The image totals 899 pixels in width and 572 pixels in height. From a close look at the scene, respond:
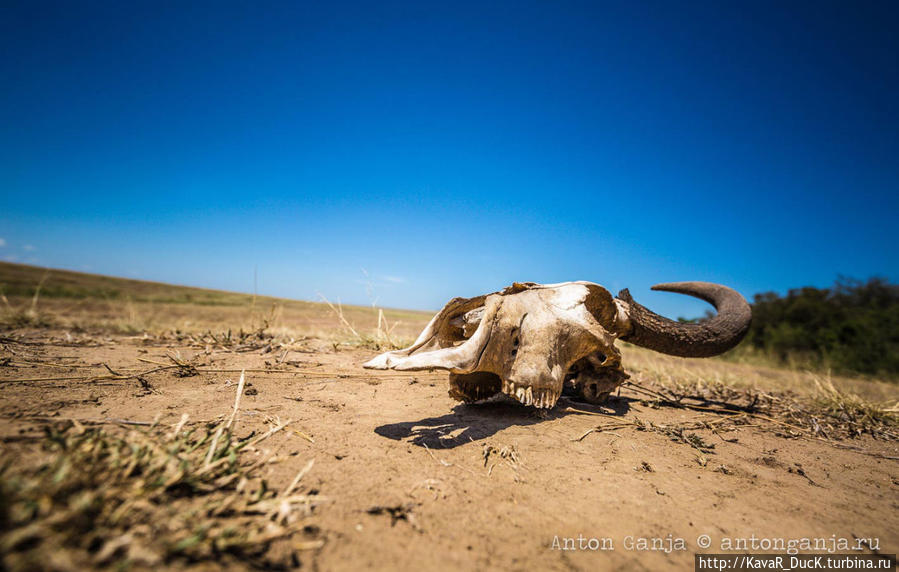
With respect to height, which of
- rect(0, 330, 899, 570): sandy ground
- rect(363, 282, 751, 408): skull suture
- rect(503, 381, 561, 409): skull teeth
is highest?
rect(363, 282, 751, 408): skull suture

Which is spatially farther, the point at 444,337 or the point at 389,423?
the point at 444,337

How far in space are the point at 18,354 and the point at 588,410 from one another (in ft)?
15.7

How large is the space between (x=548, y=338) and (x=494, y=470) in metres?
1.03

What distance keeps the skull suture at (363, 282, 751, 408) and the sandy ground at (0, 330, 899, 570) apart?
0.32 metres

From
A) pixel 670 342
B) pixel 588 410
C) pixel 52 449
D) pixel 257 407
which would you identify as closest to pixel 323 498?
pixel 52 449

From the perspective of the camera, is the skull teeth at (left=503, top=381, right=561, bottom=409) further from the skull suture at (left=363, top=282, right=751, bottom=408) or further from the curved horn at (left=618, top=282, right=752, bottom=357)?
the curved horn at (left=618, top=282, right=752, bottom=357)

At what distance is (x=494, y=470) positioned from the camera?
193 centimetres

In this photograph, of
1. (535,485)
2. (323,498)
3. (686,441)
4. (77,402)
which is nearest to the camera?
(323,498)

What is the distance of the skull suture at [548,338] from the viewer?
2.38m

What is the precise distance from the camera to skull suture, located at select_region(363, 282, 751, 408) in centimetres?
238

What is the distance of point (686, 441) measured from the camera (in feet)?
8.63

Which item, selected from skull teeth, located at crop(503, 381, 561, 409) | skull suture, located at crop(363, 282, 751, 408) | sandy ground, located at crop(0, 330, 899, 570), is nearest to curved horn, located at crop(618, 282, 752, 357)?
skull suture, located at crop(363, 282, 751, 408)

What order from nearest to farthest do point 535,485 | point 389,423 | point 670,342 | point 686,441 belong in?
point 535,485, point 389,423, point 686,441, point 670,342

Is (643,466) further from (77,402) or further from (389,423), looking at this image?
(77,402)
